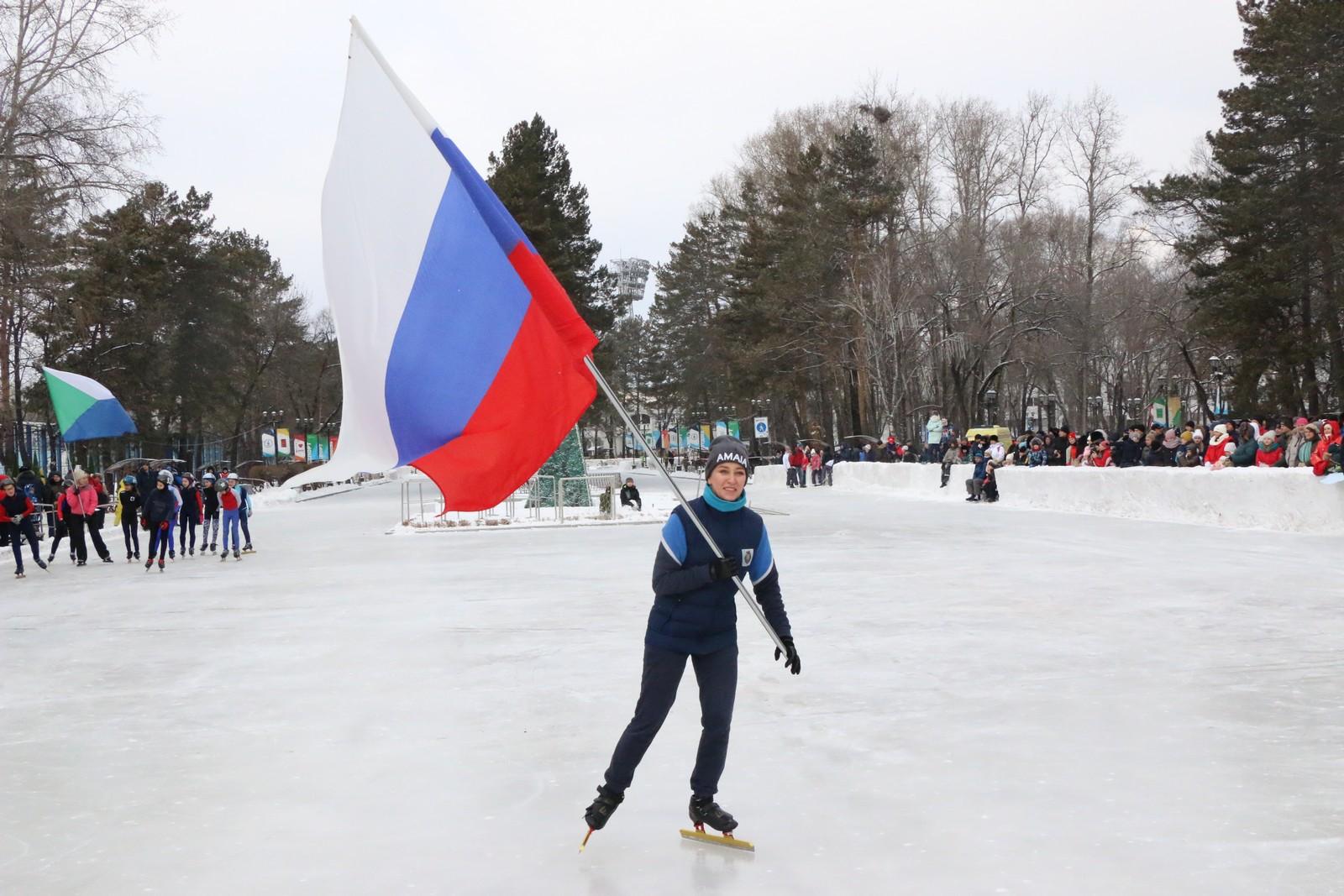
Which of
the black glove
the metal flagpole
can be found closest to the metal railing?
the metal flagpole

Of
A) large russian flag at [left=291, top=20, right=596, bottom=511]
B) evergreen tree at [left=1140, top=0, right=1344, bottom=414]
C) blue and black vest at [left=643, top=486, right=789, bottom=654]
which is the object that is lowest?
blue and black vest at [left=643, top=486, right=789, bottom=654]

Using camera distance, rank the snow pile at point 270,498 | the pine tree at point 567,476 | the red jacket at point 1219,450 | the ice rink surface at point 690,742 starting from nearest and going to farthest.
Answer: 1. the ice rink surface at point 690,742
2. the red jacket at point 1219,450
3. the pine tree at point 567,476
4. the snow pile at point 270,498

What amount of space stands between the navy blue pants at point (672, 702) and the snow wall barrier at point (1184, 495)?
15.4 meters

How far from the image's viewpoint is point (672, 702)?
15.2 feet

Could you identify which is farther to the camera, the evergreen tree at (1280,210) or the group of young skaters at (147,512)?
the evergreen tree at (1280,210)

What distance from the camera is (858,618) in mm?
10695

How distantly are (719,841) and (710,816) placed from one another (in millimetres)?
95

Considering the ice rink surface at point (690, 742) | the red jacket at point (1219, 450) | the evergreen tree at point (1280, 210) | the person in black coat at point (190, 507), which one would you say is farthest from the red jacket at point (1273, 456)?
the person in black coat at point (190, 507)

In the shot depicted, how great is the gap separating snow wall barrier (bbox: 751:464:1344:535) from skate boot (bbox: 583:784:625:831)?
1569 centimetres

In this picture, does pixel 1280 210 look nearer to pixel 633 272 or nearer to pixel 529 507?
pixel 529 507

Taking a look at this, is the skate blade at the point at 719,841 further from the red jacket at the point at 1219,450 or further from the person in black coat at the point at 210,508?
the red jacket at the point at 1219,450

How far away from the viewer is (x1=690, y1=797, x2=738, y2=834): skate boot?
4.64 meters

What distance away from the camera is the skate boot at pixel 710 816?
464cm

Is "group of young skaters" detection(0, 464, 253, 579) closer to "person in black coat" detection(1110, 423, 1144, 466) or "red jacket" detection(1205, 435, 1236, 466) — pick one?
"red jacket" detection(1205, 435, 1236, 466)
